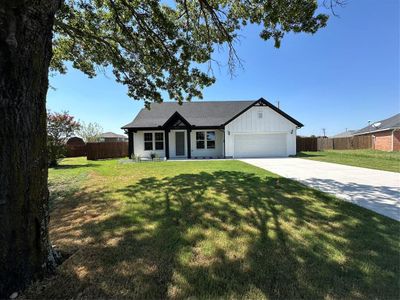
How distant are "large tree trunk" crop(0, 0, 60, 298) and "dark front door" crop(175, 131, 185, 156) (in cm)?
1792

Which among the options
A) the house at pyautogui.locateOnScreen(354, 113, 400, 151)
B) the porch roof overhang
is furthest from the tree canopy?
the house at pyautogui.locateOnScreen(354, 113, 400, 151)

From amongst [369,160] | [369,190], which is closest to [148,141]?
[369,190]

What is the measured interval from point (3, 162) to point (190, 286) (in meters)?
2.38

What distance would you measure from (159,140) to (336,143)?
2391 centimetres

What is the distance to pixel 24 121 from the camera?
7.70 feet

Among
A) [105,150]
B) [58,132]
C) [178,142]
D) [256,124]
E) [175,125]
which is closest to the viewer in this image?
[58,132]

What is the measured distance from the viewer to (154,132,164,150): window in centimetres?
2042

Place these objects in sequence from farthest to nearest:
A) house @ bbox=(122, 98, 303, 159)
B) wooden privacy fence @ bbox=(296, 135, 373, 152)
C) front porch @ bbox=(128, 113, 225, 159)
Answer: wooden privacy fence @ bbox=(296, 135, 373, 152), front porch @ bbox=(128, 113, 225, 159), house @ bbox=(122, 98, 303, 159)

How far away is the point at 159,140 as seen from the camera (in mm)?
20453

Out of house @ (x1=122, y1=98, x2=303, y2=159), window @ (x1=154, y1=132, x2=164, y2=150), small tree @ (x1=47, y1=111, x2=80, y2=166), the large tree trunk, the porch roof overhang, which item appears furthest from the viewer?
window @ (x1=154, y1=132, x2=164, y2=150)

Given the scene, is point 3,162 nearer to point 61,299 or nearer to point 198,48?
point 61,299

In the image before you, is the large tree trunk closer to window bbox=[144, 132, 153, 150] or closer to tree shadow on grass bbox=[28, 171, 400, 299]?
tree shadow on grass bbox=[28, 171, 400, 299]

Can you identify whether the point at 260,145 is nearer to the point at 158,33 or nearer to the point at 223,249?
the point at 158,33

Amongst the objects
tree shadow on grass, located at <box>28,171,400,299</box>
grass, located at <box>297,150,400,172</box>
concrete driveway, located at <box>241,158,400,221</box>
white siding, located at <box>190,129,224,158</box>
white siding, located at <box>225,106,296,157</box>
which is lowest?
tree shadow on grass, located at <box>28,171,400,299</box>
